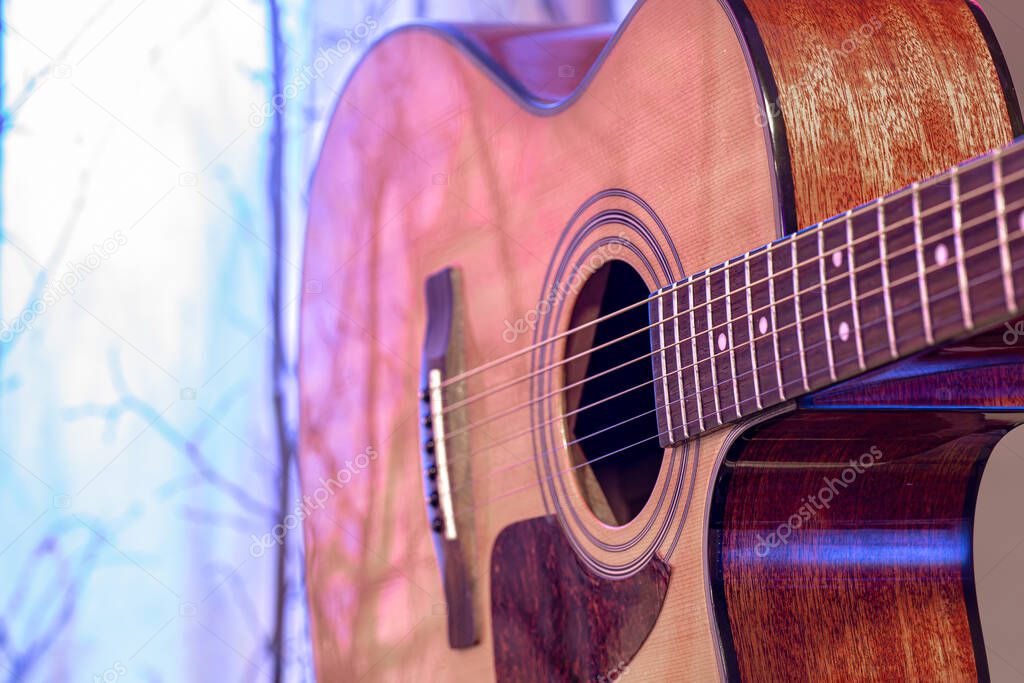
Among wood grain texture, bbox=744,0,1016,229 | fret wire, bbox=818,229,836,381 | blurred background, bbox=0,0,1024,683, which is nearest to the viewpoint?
fret wire, bbox=818,229,836,381

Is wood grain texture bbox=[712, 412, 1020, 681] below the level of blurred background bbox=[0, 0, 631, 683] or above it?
below

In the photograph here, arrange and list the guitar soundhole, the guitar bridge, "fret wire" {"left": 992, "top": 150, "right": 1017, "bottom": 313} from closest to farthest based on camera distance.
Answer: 1. "fret wire" {"left": 992, "top": 150, "right": 1017, "bottom": 313}
2. the guitar soundhole
3. the guitar bridge

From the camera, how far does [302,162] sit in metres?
1.75

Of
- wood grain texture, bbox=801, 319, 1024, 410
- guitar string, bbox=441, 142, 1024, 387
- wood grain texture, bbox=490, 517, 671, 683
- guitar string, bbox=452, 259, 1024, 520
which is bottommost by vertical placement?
wood grain texture, bbox=490, 517, 671, 683

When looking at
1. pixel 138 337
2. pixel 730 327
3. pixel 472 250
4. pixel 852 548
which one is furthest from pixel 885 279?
pixel 138 337

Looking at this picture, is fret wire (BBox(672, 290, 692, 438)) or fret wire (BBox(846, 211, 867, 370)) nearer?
fret wire (BBox(846, 211, 867, 370))

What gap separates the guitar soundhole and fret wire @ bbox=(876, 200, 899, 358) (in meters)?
0.34

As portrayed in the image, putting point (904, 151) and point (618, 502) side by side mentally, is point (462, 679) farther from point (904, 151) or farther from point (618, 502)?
point (904, 151)

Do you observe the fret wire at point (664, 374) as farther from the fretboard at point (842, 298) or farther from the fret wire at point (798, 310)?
the fret wire at point (798, 310)

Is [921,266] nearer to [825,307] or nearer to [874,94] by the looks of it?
[825,307]

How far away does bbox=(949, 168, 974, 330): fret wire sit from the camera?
A: 20.9 inches

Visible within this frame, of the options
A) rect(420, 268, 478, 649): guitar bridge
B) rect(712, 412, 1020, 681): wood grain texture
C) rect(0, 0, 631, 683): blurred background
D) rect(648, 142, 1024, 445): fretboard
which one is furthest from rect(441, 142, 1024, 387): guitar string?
rect(0, 0, 631, 683): blurred background

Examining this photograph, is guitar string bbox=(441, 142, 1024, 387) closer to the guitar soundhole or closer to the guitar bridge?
the guitar soundhole

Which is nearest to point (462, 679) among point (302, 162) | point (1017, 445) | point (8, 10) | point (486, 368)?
point (486, 368)
